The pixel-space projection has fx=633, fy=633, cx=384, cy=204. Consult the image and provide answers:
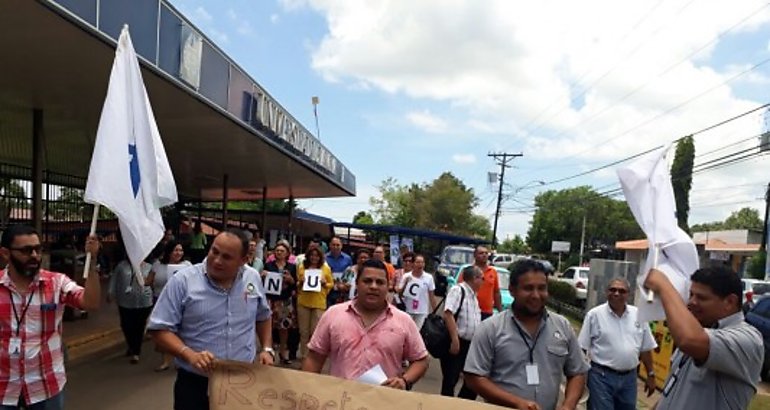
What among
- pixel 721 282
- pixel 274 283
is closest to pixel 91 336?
pixel 274 283

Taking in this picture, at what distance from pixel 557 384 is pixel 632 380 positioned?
2.26 metres

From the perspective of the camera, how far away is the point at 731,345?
2826mm

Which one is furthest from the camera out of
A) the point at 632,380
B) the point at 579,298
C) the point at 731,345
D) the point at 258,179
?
the point at 579,298

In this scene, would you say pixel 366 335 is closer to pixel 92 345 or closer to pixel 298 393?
pixel 298 393

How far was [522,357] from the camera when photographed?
3.21 metres

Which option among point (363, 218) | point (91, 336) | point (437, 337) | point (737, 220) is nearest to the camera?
point (437, 337)

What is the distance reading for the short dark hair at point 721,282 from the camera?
2996 millimetres

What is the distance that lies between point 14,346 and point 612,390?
4.24 m

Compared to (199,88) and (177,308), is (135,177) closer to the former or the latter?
(177,308)

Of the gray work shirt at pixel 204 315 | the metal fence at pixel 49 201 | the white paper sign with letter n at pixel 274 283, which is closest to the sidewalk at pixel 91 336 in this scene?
the white paper sign with letter n at pixel 274 283

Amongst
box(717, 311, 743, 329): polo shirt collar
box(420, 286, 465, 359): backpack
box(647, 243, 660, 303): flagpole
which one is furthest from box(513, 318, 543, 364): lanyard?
box(420, 286, 465, 359): backpack

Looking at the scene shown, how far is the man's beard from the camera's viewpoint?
3441 mm

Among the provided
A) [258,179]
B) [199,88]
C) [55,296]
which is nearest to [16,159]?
[258,179]

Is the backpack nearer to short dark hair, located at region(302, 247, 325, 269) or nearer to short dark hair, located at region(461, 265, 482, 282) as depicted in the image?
short dark hair, located at region(461, 265, 482, 282)
